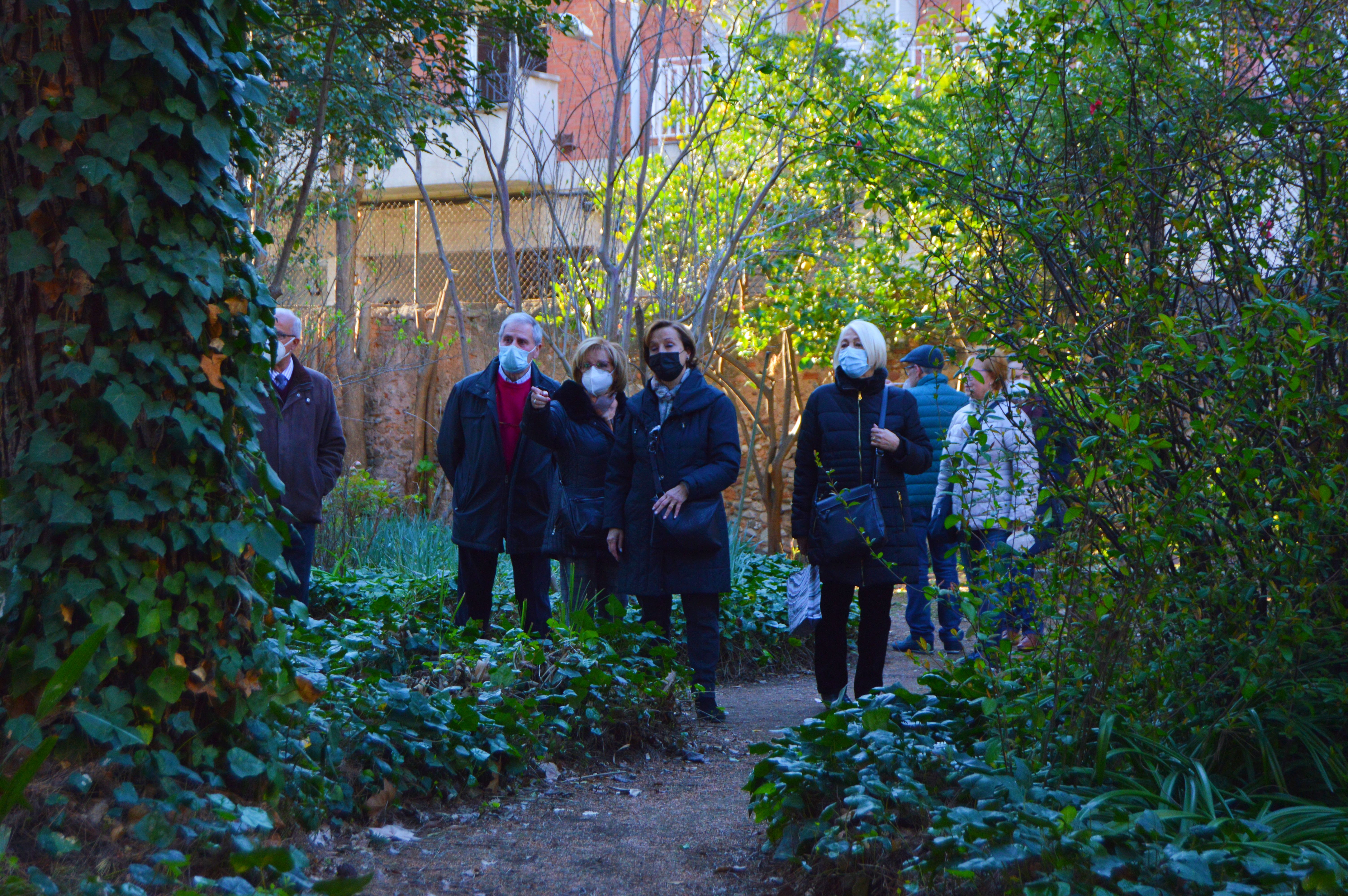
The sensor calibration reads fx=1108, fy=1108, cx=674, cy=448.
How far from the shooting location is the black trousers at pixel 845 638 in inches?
191

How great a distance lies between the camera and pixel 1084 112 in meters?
4.66

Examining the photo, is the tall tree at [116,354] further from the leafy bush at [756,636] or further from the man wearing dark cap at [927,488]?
the man wearing dark cap at [927,488]

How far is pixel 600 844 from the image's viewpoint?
3.43m

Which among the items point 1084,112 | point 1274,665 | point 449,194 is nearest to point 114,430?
point 1274,665

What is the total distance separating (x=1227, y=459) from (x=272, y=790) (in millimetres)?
2563

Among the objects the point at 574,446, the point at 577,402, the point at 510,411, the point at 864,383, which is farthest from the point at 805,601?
the point at 510,411

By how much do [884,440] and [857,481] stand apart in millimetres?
228

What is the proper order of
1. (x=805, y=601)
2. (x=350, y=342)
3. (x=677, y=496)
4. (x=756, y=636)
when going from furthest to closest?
(x=350, y=342)
(x=756, y=636)
(x=805, y=601)
(x=677, y=496)

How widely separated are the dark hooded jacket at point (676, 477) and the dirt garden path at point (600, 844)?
838 mm

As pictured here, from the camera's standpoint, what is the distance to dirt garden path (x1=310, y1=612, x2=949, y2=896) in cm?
303

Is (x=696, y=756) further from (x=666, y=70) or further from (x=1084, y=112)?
(x=666, y=70)

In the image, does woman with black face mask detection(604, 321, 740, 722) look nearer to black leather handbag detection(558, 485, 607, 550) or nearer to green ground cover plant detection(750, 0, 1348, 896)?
black leather handbag detection(558, 485, 607, 550)

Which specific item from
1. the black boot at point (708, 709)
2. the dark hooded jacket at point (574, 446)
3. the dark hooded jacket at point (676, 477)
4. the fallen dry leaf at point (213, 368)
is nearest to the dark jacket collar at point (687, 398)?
the dark hooded jacket at point (676, 477)

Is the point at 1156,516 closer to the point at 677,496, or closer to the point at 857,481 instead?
the point at 857,481
